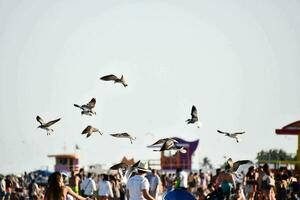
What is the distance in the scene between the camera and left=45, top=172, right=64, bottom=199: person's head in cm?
1423

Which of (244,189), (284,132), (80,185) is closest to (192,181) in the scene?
(284,132)

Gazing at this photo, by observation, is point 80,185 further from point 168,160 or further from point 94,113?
point 168,160

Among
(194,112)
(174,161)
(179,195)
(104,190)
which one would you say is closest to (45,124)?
(104,190)

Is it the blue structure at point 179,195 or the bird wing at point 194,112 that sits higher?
the bird wing at point 194,112

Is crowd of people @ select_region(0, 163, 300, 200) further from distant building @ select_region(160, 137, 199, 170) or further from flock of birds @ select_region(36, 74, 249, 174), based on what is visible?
distant building @ select_region(160, 137, 199, 170)

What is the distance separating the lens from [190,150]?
98.2 meters

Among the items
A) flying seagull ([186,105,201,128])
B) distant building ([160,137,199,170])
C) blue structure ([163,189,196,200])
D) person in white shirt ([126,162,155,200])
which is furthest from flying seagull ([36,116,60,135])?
distant building ([160,137,199,170])

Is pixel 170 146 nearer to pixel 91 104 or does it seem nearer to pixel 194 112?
pixel 194 112

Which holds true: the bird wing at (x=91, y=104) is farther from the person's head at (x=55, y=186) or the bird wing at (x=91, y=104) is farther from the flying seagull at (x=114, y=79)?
the person's head at (x=55, y=186)

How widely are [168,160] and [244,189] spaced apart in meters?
55.7

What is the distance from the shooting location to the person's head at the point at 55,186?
14227mm

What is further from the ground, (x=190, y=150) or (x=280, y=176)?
(x=190, y=150)

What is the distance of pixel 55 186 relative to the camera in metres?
14.3

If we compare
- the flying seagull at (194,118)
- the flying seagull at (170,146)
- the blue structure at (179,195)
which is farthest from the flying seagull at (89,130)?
the blue structure at (179,195)
